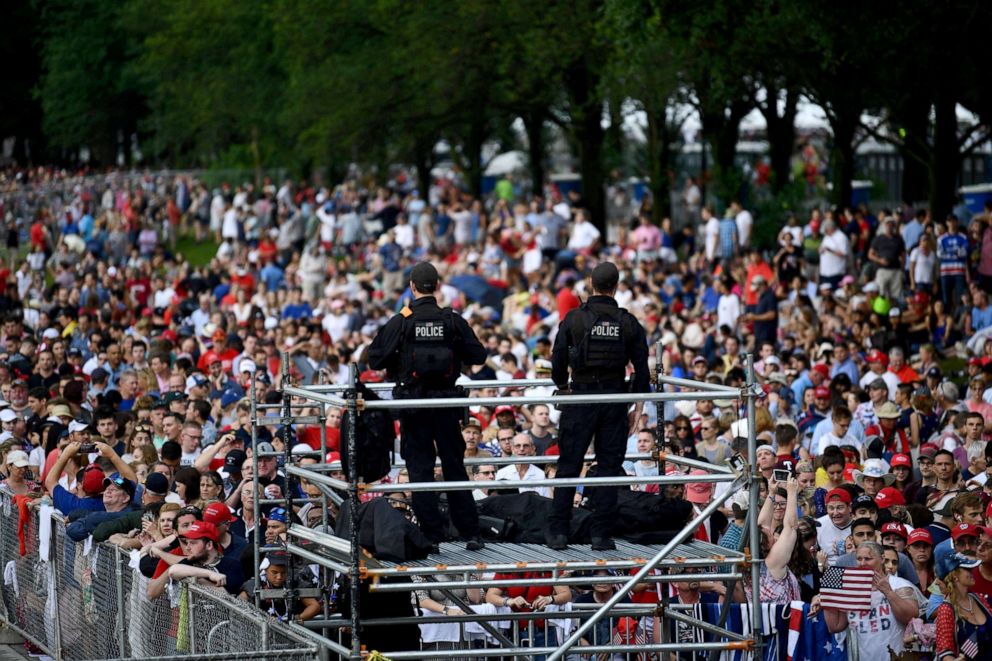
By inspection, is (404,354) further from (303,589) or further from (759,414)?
(759,414)

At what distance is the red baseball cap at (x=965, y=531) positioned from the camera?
11531 millimetres

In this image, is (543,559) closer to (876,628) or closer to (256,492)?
(256,492)

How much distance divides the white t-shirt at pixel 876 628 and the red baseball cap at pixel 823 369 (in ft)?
29.8

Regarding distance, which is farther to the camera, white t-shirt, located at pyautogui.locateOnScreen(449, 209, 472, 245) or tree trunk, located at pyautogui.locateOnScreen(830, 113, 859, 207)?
white t-shirt, located at pyautogui.locateOnScreen(449, 209, 472, 245)

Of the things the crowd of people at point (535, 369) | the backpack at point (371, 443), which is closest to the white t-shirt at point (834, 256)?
the crowd of people at point (535, 369)

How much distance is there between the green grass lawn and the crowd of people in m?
2.12

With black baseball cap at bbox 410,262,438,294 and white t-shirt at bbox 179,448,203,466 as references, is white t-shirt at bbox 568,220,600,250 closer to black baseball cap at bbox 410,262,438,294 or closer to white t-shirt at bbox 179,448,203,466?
white t-shirt at bbox 179,448,203,466

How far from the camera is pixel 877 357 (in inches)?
785

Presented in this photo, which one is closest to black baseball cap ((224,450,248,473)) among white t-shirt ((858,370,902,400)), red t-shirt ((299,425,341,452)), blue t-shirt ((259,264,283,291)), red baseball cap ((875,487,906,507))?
red t-shirt ((299,425,341,452))

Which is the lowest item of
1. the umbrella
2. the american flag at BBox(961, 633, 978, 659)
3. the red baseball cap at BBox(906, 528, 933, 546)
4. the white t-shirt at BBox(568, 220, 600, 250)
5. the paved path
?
the paved path

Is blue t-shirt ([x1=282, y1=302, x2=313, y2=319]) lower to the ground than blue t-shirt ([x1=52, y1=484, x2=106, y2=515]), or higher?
higher

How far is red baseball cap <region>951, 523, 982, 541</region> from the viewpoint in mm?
11531

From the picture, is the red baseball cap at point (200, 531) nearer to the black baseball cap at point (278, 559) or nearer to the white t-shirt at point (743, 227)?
the black baseball cap at point (278, 559)

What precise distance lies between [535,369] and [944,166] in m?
14.9
